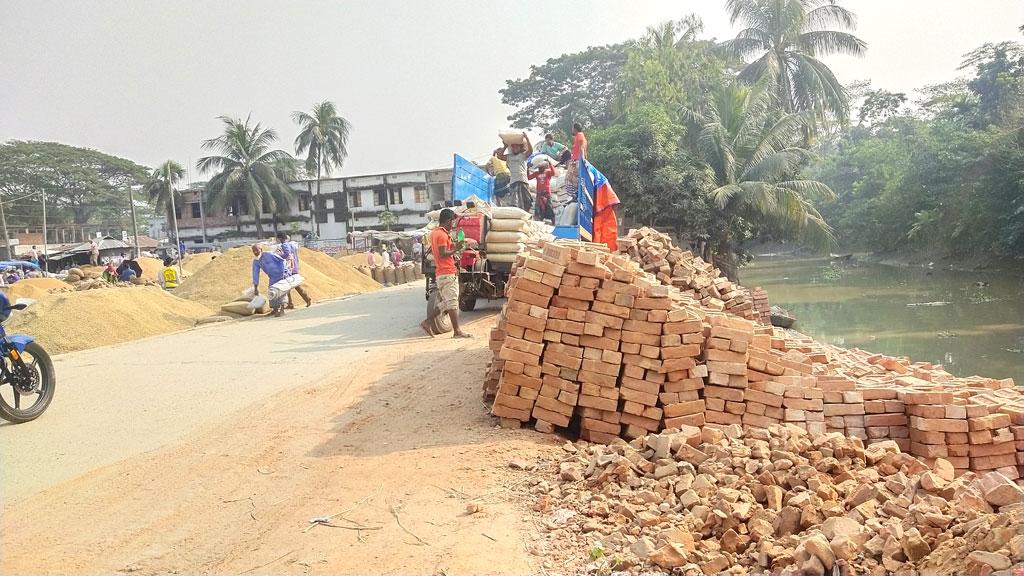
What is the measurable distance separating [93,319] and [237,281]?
6479 millimetres

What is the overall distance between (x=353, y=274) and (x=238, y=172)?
28.3m

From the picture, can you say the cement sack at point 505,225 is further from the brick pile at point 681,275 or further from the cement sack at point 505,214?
the brick pile at point 681,275

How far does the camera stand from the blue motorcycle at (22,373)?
21.4 feet

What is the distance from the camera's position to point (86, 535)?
4.36 m

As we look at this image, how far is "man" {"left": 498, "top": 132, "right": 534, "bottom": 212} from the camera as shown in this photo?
577 inches

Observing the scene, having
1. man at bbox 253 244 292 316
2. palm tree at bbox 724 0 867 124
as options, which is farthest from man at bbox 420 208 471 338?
palm tree at bbox 724 0 867 124

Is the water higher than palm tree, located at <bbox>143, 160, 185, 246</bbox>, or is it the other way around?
palm tree, located at <bbox>143, 160, 185, 246</bbox>

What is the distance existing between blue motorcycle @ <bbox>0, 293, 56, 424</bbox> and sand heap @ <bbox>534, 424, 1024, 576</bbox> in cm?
522

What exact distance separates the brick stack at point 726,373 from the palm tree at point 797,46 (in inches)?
1303

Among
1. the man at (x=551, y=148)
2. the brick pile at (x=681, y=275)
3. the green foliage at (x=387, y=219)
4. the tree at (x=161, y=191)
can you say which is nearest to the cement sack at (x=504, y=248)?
the brick pile at (x=681, y=275)

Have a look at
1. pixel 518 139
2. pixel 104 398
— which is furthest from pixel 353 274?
pixel 104 398

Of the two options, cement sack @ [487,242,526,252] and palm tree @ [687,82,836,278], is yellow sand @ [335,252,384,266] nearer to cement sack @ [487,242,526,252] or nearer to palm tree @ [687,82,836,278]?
palm tree @ [687,82,836,278]

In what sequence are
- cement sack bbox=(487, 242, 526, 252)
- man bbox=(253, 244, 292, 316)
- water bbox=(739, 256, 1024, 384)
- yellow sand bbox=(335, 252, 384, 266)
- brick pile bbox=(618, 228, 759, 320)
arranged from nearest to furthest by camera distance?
1. brick pile bbox=(618, 228, 759, 320)
2. cement sack bbox=(487, 242, 526, 252)
3. man bbox=(253, 244, 292, 316)
4. water bbox=(739, 256, 1024, 384)
5. yellow sand bbox=(335, 252, 384, 266)

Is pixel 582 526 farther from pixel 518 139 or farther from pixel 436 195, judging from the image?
pixel 436 195
